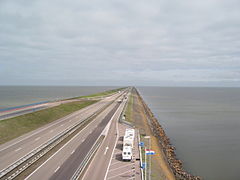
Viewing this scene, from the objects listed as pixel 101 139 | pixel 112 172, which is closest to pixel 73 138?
pixel 101 139

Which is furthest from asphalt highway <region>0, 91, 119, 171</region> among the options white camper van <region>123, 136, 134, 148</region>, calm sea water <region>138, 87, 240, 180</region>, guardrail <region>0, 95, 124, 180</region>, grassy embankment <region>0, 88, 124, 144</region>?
calm sea water <region>138, 87, 240, 180</region>

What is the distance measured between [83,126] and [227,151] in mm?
42653

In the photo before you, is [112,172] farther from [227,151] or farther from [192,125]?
[192,125]

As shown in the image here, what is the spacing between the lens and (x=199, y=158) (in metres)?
44.9

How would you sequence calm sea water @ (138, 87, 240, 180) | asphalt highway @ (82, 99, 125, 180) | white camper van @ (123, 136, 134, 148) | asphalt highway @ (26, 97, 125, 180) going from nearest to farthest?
asphalt highway @ (26, 97, 125, 180)
asphalt highway @ (82, 99, 125, 180)
white camper van @ (123, 136, 134, 148)
calm sea water @ (138, 87, 240, 180)

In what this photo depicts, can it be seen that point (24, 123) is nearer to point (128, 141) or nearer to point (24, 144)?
point (24, 144)

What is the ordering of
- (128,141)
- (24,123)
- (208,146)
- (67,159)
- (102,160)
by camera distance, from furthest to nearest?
(208,146), (24,123), (128,141), (102,160), (67,159)

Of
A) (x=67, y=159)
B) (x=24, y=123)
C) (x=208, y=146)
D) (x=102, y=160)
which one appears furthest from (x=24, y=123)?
(x=208, y=146)

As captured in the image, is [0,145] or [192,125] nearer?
[0,145]

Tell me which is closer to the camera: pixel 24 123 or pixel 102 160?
pixel 102 160

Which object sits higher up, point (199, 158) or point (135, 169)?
point (135, 169)

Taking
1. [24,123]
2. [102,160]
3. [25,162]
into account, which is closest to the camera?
[25,162]

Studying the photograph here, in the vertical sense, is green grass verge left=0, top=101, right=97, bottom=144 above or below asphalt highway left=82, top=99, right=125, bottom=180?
above

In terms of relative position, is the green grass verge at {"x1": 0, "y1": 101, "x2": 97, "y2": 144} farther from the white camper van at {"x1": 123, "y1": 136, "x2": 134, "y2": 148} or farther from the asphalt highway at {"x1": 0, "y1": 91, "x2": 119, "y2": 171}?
the white camper van at {"x1": 123, "y1": 136, "x2": 134, "y2": 148}
